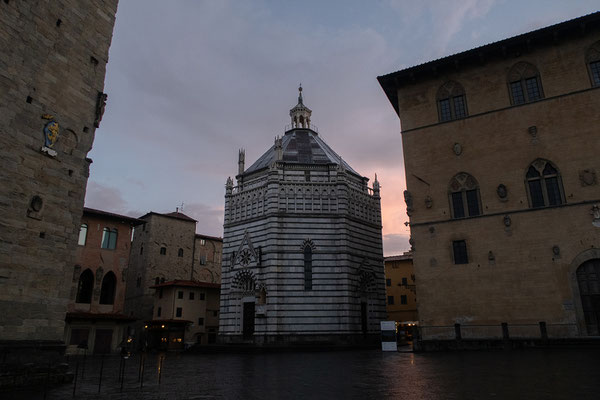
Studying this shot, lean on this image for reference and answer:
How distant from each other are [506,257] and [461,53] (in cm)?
1209

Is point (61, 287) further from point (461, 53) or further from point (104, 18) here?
point (461, 53)

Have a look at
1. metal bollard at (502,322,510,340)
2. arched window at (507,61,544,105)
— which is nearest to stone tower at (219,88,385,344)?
metal bollard at (502,322,510,340)

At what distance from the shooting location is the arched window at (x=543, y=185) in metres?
21.3

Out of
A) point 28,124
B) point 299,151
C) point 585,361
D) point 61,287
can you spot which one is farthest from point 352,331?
point 28,124

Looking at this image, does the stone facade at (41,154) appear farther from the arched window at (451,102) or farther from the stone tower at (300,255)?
the stone tower at (300,255)

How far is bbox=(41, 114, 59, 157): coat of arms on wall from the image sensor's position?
14117mm

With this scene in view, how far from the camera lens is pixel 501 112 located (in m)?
23.4

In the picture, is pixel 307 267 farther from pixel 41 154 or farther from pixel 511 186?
pixel 41 154

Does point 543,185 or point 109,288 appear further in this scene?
point 109,288

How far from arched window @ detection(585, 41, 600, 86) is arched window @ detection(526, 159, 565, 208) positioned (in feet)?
16.6

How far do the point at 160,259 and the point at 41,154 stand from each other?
35.5 m

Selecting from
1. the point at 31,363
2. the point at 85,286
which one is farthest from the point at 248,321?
the point at 31,363

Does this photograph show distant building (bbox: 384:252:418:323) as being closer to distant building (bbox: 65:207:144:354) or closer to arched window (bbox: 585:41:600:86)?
distant building (bbox: 65:207:144:354)

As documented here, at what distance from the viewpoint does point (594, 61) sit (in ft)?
71.2
